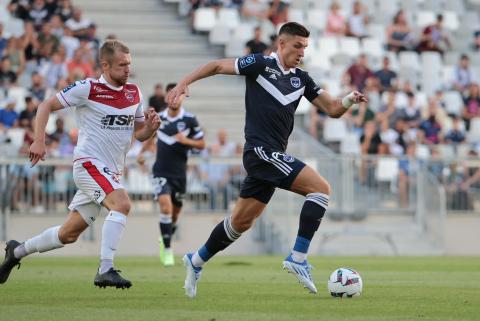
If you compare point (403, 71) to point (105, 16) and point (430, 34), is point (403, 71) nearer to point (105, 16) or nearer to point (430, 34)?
point (430, 34)

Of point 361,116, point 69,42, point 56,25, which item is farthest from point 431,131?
point 56,25

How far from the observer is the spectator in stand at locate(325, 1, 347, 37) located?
98.6ft

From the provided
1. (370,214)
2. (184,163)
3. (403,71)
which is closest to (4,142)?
(184,163)

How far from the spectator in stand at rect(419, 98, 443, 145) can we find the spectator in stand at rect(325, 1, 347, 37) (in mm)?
4161

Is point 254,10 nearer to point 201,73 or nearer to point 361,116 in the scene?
point 361,116

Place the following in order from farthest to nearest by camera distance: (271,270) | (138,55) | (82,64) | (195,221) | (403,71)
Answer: (403,71) < (138,55) < (82,64) < (195,221) < (271,270)

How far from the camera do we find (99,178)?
11.0 meters

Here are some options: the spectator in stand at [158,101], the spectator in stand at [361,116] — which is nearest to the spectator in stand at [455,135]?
the spectator in stand at [361,116]

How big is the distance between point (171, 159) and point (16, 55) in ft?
27.5

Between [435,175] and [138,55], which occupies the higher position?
[138,55]

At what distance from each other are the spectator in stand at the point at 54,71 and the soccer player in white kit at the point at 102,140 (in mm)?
13969

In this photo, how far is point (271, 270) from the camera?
15820mm

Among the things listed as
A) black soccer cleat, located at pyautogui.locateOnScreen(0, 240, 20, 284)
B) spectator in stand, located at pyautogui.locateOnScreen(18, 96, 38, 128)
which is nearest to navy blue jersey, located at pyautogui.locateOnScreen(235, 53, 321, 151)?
black soccer cleat, located at pyautogui.locateOnScreen(0, 240, 20, 284)

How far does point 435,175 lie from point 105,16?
32.0 ft
